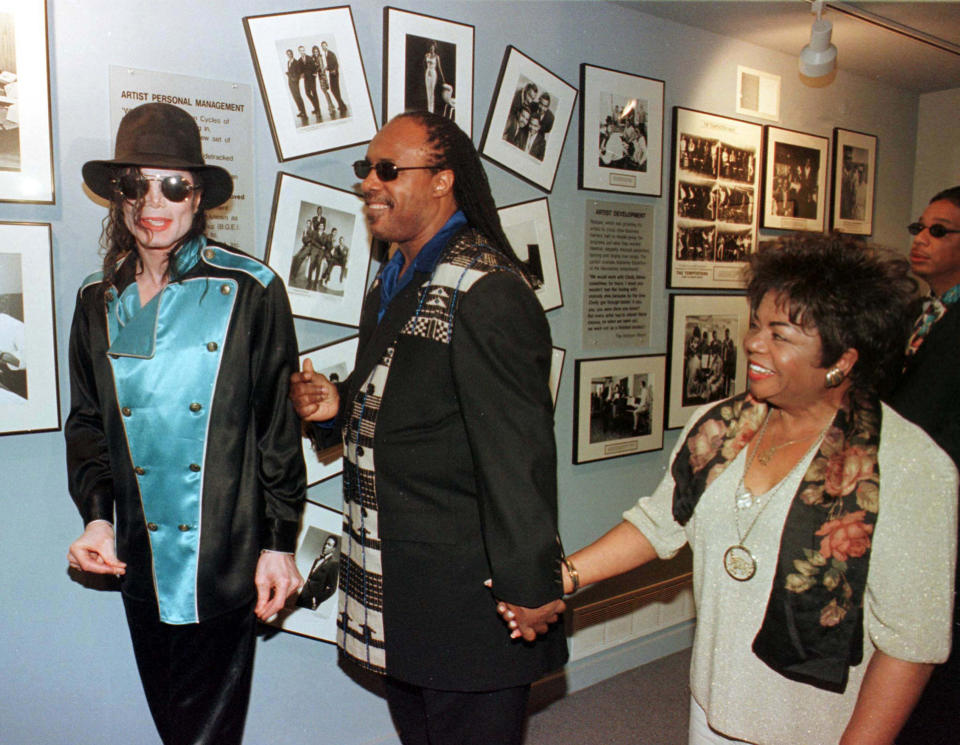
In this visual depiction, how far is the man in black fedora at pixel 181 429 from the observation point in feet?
5.59

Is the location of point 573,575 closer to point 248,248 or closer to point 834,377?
point 834,377

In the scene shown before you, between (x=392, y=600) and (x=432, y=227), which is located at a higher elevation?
(x=432, y=227)

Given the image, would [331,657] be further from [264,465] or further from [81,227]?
[81,227]

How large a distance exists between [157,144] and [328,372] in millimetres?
1002

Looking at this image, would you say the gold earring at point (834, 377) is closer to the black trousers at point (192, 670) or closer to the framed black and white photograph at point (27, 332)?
the black trousers at point (192, 670)

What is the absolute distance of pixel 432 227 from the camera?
1856mm

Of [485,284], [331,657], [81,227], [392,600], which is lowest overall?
[331,657]

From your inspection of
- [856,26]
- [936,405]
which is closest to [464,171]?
[936,405]

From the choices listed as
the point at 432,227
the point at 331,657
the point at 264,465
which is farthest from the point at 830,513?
the point at 331,657

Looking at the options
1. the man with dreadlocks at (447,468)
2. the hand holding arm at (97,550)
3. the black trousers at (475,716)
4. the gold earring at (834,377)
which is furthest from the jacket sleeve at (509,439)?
the hand holding arm at (97,550)

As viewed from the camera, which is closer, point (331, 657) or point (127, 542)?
point (127, 542)

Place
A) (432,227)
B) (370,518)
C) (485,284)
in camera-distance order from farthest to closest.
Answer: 1. (432,227)
2. (370,518)
3. (485,284)

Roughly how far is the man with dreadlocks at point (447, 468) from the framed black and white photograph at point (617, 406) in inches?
59.9

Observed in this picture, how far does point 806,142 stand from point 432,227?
297cm
